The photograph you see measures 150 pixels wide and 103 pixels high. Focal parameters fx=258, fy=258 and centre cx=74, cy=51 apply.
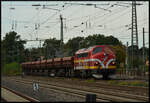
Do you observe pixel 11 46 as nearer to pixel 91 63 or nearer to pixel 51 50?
pixel 51 50

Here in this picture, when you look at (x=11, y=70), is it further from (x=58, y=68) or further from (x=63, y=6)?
(x=63, y=6)

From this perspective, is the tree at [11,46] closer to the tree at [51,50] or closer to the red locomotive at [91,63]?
the tree at [51,50]

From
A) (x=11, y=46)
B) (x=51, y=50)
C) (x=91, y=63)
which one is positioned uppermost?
(x=11, y=46)

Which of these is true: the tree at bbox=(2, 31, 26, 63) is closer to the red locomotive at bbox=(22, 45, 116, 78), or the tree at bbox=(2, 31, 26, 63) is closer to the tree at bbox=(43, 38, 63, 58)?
the tree at bbox=(43, 38, 63, 58)

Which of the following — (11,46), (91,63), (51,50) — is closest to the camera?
(91,63)

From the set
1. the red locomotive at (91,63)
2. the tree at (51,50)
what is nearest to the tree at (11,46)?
the tree at (51,50)

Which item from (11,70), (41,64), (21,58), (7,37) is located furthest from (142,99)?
(7,37)

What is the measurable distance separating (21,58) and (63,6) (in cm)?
5965

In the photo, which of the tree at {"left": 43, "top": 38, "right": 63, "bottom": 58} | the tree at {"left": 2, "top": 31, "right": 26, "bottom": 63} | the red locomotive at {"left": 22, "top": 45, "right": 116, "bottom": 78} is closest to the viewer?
the red locomotive at {"left": 22, "top": 45, "right": 116, "bottom": 78}

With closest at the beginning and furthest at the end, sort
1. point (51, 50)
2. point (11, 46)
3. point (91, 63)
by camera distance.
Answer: point (91, 63) → point (51, 50) → point (11, 46)

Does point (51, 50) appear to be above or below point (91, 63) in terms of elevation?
above

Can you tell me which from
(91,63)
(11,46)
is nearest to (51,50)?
(11,46)

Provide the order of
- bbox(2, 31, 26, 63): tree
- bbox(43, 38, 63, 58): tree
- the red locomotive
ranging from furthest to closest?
bbox(2, 31, 26, 63): tree, bbox(43, 38, 63, 58): tree, the red locomotive

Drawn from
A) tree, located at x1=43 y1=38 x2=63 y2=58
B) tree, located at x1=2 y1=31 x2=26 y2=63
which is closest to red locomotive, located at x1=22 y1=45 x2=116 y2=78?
tree, located at x1=43 y1=38 x2=63 y2=58
